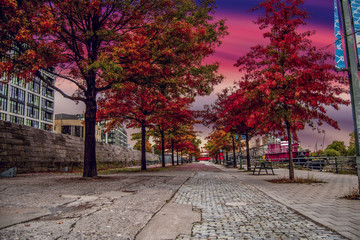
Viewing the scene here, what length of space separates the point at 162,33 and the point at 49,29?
4.25 m

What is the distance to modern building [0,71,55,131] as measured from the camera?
5528 cm

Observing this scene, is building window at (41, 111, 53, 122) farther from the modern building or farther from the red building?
the red building

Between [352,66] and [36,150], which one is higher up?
[352,66]

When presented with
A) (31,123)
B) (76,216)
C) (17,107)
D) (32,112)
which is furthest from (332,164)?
(32,112)

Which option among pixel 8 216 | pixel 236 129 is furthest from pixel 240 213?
pixel 236 129

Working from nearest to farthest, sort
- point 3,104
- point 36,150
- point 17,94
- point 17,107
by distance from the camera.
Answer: point 36,150, point 3,104, point 17,107, point 17,94

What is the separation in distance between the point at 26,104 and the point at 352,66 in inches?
2653

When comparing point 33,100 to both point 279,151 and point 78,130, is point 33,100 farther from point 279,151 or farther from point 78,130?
point 279,151

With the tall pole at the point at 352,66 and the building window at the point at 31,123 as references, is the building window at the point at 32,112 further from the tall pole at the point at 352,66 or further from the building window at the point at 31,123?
the tall pole at the point at 352,66

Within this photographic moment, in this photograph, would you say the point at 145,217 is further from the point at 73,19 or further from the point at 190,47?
the point at 73,19

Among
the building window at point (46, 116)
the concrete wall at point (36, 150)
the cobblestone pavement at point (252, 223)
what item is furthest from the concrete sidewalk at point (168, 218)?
the building window at point (46, 116)

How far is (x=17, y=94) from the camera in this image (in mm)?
59156

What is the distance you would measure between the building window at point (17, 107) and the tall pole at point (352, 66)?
63.1 metres

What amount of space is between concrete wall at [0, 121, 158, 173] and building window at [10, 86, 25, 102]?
45.9 m
